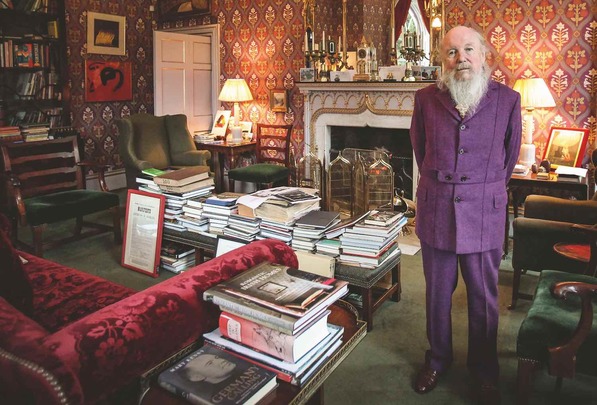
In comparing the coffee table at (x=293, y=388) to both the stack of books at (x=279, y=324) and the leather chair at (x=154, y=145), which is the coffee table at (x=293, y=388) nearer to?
the stack of books at (x=279, y=324)

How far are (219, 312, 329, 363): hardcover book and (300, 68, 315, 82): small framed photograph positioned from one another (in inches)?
189

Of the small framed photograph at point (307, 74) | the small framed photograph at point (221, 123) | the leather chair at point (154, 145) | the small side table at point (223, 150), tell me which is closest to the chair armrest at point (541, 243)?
the small framed photograph at point (307, 74)

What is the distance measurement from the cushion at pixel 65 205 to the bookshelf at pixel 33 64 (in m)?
1.72

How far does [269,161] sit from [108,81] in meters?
2.40

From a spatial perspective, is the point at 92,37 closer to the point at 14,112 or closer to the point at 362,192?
the point at 14,112

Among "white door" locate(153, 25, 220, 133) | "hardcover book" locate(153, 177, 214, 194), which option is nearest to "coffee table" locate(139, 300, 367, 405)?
"hardcover book" locate(153, 177, 214, 194)

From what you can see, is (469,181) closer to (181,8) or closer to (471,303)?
(471,303)

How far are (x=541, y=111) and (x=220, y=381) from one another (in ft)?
14.7

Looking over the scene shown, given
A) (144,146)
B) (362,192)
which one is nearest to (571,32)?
(362,192)

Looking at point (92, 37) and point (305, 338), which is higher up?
point (92, 37)

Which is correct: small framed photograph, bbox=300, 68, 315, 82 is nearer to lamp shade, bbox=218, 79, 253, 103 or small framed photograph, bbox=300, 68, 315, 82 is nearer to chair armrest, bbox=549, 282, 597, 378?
lamp shade, bbox=218, 79, 253, 103

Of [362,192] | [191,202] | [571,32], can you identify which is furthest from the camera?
[362,192]

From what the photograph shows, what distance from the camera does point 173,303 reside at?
1430mm

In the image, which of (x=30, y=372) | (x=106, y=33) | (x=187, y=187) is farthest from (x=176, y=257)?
(x=106, y=33)
